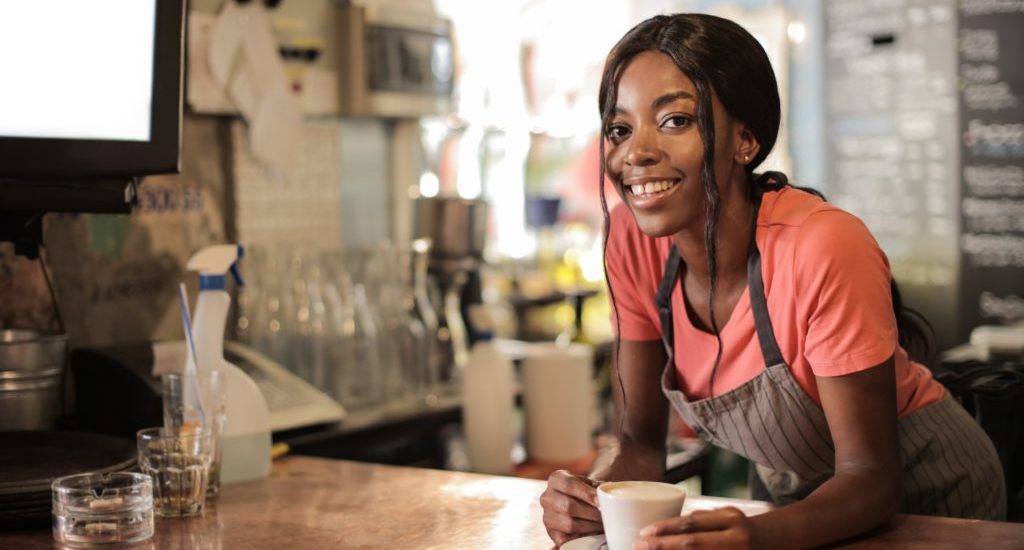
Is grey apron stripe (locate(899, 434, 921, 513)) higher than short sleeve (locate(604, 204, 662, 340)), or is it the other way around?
short sleeve (locate(604, 204, 662, 340))

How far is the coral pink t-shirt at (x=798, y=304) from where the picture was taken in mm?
1483

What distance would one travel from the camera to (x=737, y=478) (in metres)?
4.43

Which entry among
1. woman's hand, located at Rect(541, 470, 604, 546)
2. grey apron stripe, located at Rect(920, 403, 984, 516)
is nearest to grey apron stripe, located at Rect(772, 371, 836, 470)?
grey apron stripe, located at Rect(920, 403, 984, 516)

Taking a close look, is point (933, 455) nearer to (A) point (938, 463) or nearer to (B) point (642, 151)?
(A) point (938, 463)

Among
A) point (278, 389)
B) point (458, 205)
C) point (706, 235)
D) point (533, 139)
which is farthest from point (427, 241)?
point (533, 139)

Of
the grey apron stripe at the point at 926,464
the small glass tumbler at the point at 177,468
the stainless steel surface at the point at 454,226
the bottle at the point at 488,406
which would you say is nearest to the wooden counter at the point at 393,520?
the small glass tumbler at the point at 177,468

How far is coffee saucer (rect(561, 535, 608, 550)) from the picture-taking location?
1.38 meters

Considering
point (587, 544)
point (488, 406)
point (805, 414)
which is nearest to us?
point (587, 544)

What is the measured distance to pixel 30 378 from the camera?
1943mm

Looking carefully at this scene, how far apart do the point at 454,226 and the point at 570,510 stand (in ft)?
5.46

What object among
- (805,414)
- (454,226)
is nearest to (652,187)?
(805,414)

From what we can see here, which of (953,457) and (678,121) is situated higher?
(678,121)

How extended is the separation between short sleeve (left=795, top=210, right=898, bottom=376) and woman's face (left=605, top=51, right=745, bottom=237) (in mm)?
161

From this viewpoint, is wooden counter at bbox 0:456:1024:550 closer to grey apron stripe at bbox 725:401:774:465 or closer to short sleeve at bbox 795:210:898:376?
grey apron stripe at bbox 725:401:774:465
